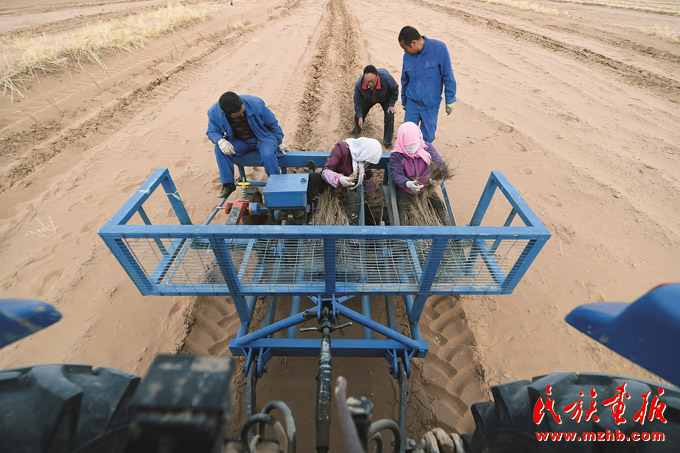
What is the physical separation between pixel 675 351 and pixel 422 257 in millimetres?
2013

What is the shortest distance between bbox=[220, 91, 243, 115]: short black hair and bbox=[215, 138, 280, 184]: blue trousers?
1.61ft

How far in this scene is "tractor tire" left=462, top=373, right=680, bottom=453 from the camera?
127 cm

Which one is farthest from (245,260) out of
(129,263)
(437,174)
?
(437,174)

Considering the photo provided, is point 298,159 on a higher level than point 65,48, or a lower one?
higher

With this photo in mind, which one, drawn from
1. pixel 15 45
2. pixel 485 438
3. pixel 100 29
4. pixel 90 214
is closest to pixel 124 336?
pixel 90 214

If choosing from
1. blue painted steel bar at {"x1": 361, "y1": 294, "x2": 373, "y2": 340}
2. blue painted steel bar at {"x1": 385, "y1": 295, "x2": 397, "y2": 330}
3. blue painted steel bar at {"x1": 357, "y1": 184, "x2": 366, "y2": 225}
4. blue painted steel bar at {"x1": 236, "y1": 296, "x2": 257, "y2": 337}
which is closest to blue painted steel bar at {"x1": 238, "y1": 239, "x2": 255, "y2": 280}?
blue painted steel bar at {"x1": 236, "y1": 296, "x2": 257, "y2": 337}

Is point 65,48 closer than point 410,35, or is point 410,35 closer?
point 410,35

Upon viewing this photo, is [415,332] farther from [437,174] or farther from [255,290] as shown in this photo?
[437,174]

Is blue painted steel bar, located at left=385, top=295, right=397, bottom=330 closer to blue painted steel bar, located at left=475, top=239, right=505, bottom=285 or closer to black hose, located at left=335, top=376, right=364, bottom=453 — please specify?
blue painted steel bar, located at left=475, top=239, right=505, bottom=285

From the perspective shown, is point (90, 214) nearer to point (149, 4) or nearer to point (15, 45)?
point (15, 45)

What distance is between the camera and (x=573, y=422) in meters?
1.41

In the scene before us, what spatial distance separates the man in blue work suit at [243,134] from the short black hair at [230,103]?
2.1 inches

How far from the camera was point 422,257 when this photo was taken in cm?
293

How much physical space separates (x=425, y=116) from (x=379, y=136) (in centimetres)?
161
